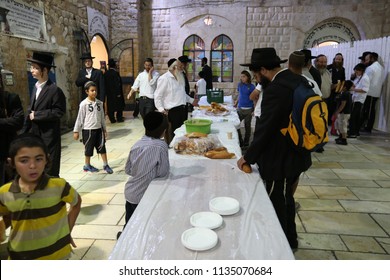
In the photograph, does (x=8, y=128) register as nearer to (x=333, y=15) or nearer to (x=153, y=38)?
(x=153, y=38)

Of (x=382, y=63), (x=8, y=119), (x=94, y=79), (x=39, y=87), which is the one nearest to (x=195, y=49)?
(x=94, y=79)

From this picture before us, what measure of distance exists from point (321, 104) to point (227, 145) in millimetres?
1413

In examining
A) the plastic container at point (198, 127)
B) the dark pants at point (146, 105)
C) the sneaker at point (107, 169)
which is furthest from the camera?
the dark pants at point (146, 105)

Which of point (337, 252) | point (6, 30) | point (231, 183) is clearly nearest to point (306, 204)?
point (337, 252)

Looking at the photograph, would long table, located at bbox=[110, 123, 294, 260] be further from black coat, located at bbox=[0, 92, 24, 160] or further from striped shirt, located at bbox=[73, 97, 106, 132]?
striped shirt, located at bbox=[73, 97, 106, 132]

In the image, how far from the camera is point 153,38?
12461 millimetres

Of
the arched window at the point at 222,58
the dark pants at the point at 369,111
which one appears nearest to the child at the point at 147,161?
the dark pants at the point at 369,111

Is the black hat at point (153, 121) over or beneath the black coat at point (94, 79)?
beneath

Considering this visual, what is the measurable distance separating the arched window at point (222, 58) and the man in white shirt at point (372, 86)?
575cm

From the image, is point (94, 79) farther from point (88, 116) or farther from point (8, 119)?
point (8, 119)

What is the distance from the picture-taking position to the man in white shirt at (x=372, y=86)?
7242mm

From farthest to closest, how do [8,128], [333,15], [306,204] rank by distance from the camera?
[333,15], [306,204], [8,128]

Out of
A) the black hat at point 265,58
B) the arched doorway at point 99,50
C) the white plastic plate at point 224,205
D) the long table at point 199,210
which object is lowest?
the long table at point 199,210

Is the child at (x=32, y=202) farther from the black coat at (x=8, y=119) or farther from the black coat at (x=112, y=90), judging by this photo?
the black coat at (x=112, y=90)
